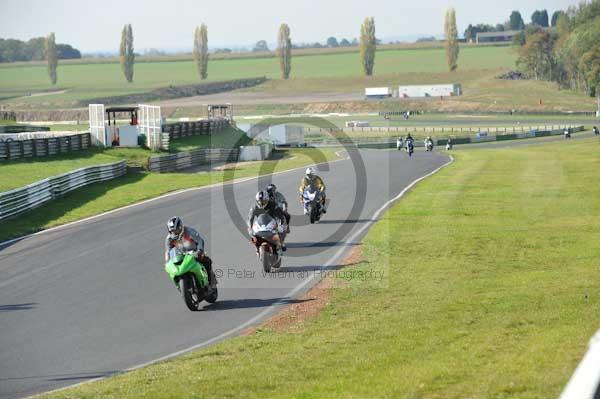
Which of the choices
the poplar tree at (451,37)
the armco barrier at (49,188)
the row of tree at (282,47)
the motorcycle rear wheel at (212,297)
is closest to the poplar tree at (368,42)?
the row of tree at (282,47)

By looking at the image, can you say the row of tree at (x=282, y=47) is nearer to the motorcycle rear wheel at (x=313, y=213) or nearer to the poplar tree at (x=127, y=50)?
the poplar tree at (x=127, y=50)

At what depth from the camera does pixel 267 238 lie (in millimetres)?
19609

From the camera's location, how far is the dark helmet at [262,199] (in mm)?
19781

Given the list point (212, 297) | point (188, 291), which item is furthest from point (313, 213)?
point (188, 291)

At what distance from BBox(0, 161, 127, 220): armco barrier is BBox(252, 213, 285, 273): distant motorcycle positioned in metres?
12.9

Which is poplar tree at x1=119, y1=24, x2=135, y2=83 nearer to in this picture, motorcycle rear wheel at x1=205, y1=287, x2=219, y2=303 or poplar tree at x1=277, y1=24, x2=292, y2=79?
poplar tree at x1=277, y1=24, x2=292, y2=79

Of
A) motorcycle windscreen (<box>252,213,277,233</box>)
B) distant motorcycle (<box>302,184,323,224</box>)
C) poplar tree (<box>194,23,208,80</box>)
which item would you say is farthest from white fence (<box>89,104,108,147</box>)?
poplar tree (<box>194,23,208,80</box>)

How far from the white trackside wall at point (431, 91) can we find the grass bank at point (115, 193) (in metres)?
91.5

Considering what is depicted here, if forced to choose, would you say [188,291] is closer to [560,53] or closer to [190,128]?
[190,128]

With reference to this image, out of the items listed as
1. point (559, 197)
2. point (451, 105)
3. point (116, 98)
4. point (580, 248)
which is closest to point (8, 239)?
point (580, 248)

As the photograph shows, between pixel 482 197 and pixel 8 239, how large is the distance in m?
17.6

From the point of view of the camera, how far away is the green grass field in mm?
10617

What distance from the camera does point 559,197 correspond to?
36.1m

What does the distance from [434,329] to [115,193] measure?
26737 millimetres
